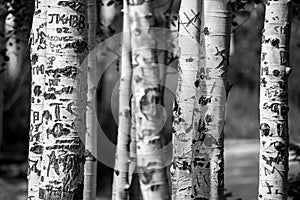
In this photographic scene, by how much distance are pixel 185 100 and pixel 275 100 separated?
857 mm

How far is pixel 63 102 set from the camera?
4.61 meters

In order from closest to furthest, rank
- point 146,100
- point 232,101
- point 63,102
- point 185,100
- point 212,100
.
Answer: point 146,100
point 63,102
point 212,100
point 185,100
point 232,101

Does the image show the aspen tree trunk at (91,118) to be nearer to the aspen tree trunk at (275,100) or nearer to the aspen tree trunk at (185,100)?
the aspen tree trunk at (185,100)

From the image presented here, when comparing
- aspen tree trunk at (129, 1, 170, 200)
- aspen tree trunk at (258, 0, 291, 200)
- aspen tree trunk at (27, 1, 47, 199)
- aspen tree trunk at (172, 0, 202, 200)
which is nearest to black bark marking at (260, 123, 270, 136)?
aspen tree trunk at (258, 0, 291, 200)

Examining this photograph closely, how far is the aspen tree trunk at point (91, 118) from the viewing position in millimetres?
7430

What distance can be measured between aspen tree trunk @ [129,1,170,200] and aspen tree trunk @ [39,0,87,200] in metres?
1.40

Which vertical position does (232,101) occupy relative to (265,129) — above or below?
above

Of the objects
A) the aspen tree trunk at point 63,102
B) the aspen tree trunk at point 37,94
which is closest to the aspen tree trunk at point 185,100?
the aspen tree trunk at point 37,94

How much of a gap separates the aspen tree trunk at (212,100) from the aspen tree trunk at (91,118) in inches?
102

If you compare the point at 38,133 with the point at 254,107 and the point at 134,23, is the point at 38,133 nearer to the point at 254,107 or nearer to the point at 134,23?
the point at 134,23

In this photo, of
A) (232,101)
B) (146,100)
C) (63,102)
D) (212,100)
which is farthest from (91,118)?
(232,101)

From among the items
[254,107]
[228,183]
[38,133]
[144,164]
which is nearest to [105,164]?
[228,183]

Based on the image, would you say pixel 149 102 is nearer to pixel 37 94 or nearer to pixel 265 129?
pixel 265 129

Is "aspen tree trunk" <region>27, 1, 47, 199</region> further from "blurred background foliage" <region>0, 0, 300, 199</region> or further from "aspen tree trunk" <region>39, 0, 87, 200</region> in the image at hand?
"blurred background foliage" <region>0, 0, 300, 199</region>
